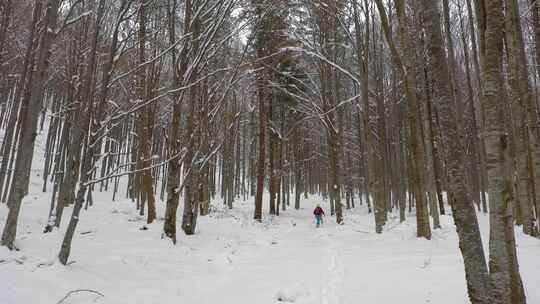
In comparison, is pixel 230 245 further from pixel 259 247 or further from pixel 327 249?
pixel 327 249

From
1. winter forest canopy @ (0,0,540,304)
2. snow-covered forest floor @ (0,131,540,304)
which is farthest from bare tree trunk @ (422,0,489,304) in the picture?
snow-covered forest floor @ (0,131,540,304)

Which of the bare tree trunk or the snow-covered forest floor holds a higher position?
the bare tree trunk

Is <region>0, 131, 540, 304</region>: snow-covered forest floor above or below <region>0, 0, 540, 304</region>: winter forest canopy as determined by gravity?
below

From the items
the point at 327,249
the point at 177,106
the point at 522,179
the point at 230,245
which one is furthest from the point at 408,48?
the point at 230,245

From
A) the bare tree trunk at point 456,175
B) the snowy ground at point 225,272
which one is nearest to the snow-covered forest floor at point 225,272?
the snowy ground at point 225,272

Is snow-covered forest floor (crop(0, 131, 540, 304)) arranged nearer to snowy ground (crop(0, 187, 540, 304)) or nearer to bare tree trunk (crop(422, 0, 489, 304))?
snowy ground (crop(0, 187, 540, 304))

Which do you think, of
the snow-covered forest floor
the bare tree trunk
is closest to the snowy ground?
the snow-covered forest floor

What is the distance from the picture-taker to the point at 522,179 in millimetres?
7664

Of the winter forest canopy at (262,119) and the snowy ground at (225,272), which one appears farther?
the snowy ground at (225,272)

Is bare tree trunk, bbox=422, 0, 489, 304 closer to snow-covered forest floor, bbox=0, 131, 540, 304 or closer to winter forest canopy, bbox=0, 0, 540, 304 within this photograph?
winter forest canopy, bbox=0, 0, 540, 304

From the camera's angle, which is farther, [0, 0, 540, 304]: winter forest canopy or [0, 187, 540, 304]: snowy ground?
[0, 187, 540, 304]: snowy ground

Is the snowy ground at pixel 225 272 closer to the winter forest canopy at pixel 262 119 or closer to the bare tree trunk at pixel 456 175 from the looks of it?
the winter forest canopy at pixel 262 119

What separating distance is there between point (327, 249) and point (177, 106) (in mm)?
5622

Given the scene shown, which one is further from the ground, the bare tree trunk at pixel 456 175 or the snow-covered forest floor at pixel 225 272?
the bare tree trunk at pixel 456 175
